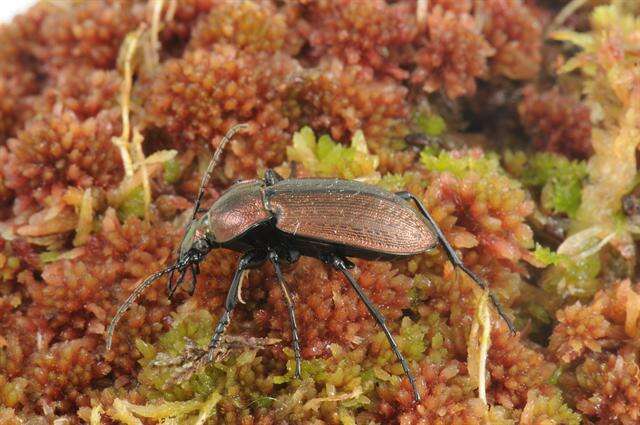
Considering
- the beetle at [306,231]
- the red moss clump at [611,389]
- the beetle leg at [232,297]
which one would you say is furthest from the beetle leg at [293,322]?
the red moss clump at [611,389]

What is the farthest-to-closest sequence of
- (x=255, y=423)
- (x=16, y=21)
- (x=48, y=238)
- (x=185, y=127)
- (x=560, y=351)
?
(x=16, y=21) < (x=185, y=127) < (x=48, y=238) < (x=560, y=351) < (x=255, y=423)

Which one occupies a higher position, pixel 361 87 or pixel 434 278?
pixel 361 87

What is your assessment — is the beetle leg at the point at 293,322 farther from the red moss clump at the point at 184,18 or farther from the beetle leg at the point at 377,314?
the red moss clump at the point at 184,18

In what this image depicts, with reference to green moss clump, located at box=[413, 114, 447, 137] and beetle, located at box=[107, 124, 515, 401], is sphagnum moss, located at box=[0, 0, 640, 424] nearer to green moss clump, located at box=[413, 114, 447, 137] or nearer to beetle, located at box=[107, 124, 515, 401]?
green moss clump, located at box=[413, 114, 447, 137]

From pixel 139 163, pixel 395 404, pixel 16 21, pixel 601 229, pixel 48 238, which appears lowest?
pixel 395 404

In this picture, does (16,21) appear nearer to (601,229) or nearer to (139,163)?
(139,163)

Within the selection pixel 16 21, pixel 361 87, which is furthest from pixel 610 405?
pixel 16 21

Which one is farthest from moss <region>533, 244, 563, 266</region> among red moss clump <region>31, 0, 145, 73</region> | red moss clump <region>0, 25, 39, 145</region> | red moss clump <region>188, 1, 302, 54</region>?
red moss clump <region>0, 25, 39, 145</region>
